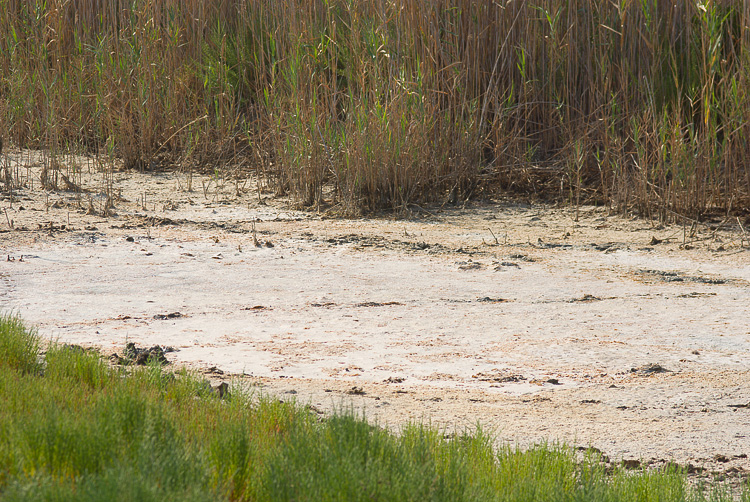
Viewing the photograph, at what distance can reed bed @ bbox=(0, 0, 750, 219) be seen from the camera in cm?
634

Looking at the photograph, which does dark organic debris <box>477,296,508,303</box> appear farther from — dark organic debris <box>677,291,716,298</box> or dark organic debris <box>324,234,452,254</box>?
dark organic debris <box>324,234,452,254</box>

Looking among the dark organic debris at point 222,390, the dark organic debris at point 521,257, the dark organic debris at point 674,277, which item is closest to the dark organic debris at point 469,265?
the dark organic debris at point 521,257

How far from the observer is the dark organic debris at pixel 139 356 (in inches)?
132

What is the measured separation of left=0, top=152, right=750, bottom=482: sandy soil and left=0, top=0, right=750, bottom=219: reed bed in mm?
348

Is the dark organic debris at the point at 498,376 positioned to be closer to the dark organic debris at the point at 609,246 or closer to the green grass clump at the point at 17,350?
the green grass clump at the point at 17,350

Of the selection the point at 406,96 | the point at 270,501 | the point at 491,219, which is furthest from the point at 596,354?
the point at 406,96

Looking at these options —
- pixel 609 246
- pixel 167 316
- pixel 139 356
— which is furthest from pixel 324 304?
pixel 609 246

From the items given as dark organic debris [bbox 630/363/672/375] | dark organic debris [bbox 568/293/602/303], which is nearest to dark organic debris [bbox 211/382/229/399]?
dark organic debris [bbox 630/363/672/375]

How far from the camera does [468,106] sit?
278 inches

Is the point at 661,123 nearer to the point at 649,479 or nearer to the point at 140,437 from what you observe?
the point at 649,479

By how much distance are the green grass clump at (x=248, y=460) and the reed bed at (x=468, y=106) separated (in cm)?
412

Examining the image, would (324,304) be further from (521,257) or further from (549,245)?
(549,245)

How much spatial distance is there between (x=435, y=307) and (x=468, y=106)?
10.1 ft

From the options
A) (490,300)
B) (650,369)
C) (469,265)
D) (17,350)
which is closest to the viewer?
(17,350)
